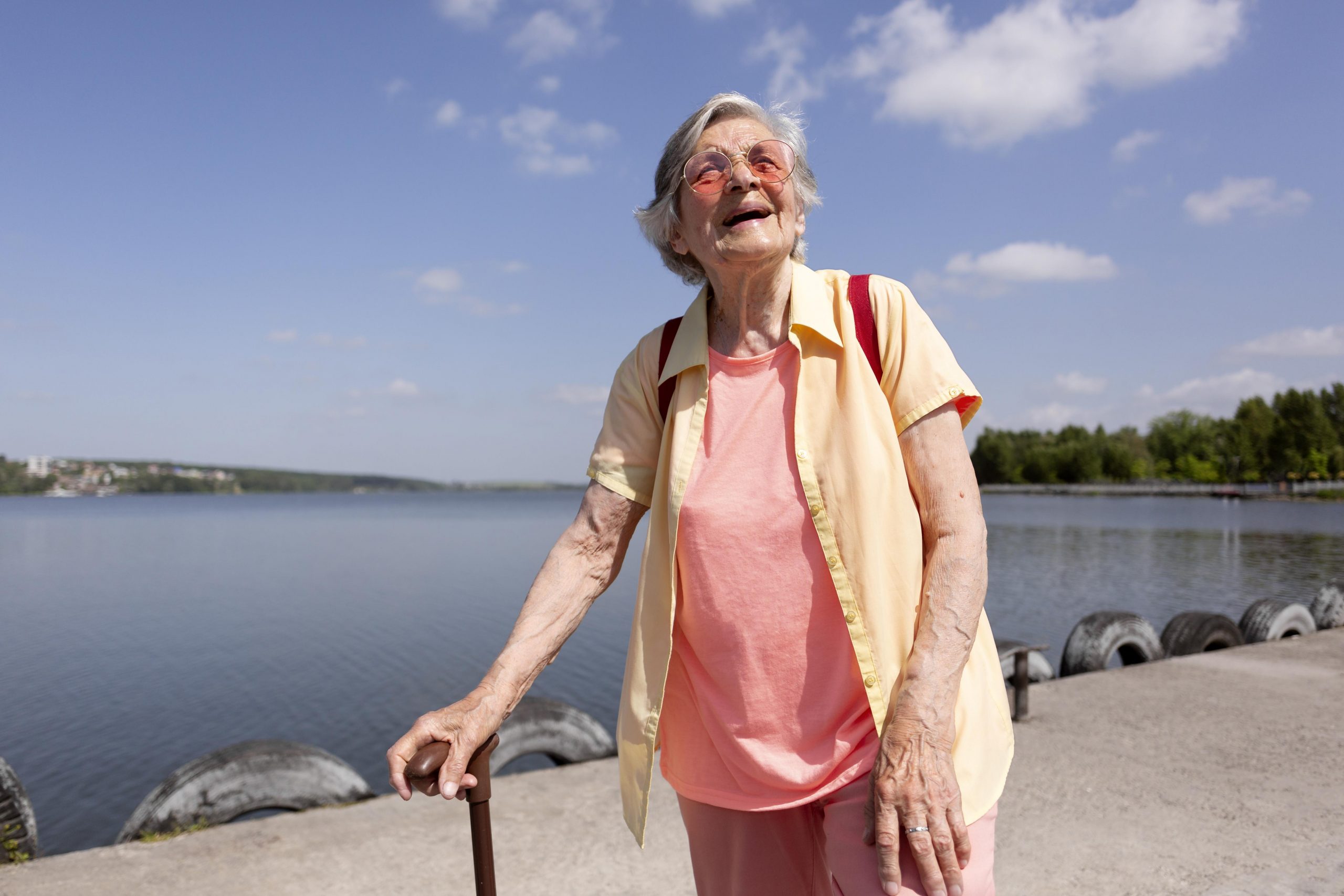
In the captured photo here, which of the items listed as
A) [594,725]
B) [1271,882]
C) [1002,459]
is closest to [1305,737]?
[1271,882]

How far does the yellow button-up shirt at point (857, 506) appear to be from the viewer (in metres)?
1.57

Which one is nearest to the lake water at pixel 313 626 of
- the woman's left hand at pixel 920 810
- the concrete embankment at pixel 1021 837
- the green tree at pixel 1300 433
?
the concrete embankment at pixel 1021 837

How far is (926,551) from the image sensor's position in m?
1.62

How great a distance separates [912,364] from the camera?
1627mm

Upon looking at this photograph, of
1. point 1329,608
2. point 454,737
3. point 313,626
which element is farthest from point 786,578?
point 313,626

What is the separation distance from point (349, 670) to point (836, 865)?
12.3 m

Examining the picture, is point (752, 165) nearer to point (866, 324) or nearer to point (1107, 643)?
point (866, 324)

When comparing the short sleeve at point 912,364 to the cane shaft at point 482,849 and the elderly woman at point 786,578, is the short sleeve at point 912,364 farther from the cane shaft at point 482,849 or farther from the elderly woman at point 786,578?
the cane shaft at point 482,849

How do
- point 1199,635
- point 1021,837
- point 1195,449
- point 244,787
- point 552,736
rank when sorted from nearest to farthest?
point 1021,837 → point 244,787 → point 552,736 → point 1199,635 → point 1195,449

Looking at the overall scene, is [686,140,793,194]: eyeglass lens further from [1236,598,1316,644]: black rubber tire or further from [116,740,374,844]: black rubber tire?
[1236,598,1316,644]: black rubber tire

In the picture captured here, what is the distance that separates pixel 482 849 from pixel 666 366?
3.41ft

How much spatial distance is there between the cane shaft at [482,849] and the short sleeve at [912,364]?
1.08m

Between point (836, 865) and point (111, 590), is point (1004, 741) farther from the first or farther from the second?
point (111, 590)

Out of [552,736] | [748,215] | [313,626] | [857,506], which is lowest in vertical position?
[313,626]
